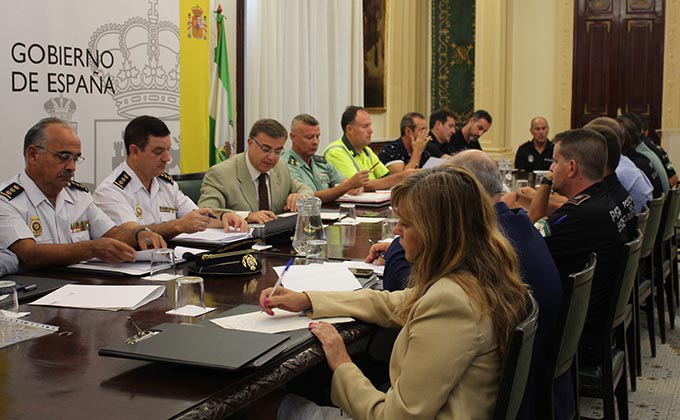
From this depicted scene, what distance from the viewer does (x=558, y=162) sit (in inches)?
140

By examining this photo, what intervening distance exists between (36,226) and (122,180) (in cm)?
73

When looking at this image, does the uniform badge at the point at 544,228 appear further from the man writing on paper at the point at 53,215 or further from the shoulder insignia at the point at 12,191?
the shoulder insignia at the point at 12,191

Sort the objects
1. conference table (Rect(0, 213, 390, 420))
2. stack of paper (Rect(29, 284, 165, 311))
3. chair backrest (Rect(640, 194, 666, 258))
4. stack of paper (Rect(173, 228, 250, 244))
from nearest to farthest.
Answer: conference table (Rect(0, 213, 390, 420)) → stack of paper (Rect(29, 284, 165, 311)) → stack of paper (Rect(173, 228, 250, 244)) → chair backrest (Rect(640, 194, 666, 258))

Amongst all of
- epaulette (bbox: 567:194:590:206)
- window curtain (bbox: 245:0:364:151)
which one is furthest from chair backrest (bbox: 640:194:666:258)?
window curtain (bbox: 245:0:364:151)

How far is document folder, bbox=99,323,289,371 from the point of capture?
1700 millimetres

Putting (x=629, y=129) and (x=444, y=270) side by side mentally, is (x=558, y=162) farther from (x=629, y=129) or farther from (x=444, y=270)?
(x=629, y=129)

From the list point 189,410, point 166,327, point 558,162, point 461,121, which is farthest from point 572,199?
point 461,121

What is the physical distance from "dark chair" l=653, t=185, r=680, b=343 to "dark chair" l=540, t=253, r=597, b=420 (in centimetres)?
257

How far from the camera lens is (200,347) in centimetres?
179

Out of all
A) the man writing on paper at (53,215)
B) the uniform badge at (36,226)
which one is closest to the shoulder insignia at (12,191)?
the man writing on paper at (53,215)

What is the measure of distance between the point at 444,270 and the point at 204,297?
0.93 m

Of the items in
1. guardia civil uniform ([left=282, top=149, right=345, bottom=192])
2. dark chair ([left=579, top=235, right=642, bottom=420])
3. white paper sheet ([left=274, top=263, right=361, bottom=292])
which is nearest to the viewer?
white paper sheet ([left=274, top=263, right=361, bottom=292])

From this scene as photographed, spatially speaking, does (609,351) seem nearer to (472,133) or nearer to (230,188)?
(230,188)

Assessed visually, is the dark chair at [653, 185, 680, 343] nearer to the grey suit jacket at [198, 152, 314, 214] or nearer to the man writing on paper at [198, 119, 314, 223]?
the man writing on paper at [198, 119, 314, 223]
